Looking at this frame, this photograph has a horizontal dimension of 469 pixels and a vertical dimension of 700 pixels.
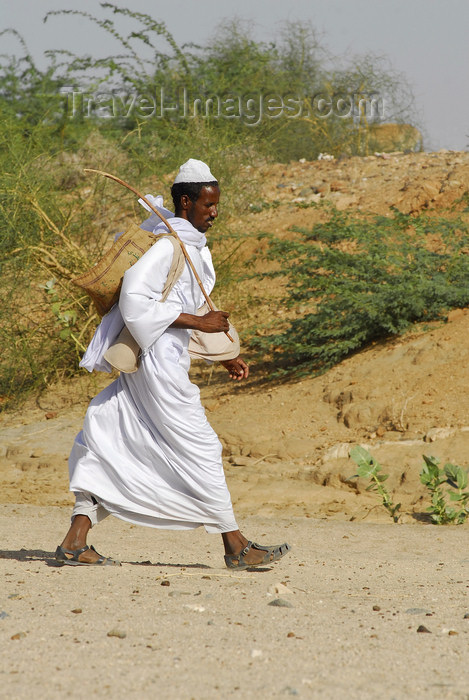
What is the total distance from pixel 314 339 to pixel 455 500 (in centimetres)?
297

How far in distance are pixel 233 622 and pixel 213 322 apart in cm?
127

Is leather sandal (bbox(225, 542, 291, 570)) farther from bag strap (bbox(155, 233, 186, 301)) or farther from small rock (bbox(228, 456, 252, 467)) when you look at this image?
small rock (bbox(228, 456, 252, 467))

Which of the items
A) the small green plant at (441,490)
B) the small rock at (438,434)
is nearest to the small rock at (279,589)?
the small green plant at (441,490)

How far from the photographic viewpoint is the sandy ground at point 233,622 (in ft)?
7.09

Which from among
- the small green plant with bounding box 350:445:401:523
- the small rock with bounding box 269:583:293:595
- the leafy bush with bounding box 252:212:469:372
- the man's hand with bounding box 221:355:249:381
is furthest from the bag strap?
the leafy bush with bounding box 252:212:469:372

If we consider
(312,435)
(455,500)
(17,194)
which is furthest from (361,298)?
(17,194)

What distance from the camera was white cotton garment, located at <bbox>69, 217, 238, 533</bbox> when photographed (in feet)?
11.6

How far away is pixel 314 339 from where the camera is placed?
309 inches

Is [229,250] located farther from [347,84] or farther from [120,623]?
[120,623]

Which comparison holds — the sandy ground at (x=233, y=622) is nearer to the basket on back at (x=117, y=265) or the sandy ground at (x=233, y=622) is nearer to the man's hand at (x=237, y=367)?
the man's hand at (x=237, y=367)

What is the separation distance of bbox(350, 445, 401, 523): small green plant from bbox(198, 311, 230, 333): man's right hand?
1.86 m

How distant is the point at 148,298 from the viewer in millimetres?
3459

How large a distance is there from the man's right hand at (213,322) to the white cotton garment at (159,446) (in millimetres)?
132

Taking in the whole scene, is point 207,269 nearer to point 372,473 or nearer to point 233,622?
point 233,622
